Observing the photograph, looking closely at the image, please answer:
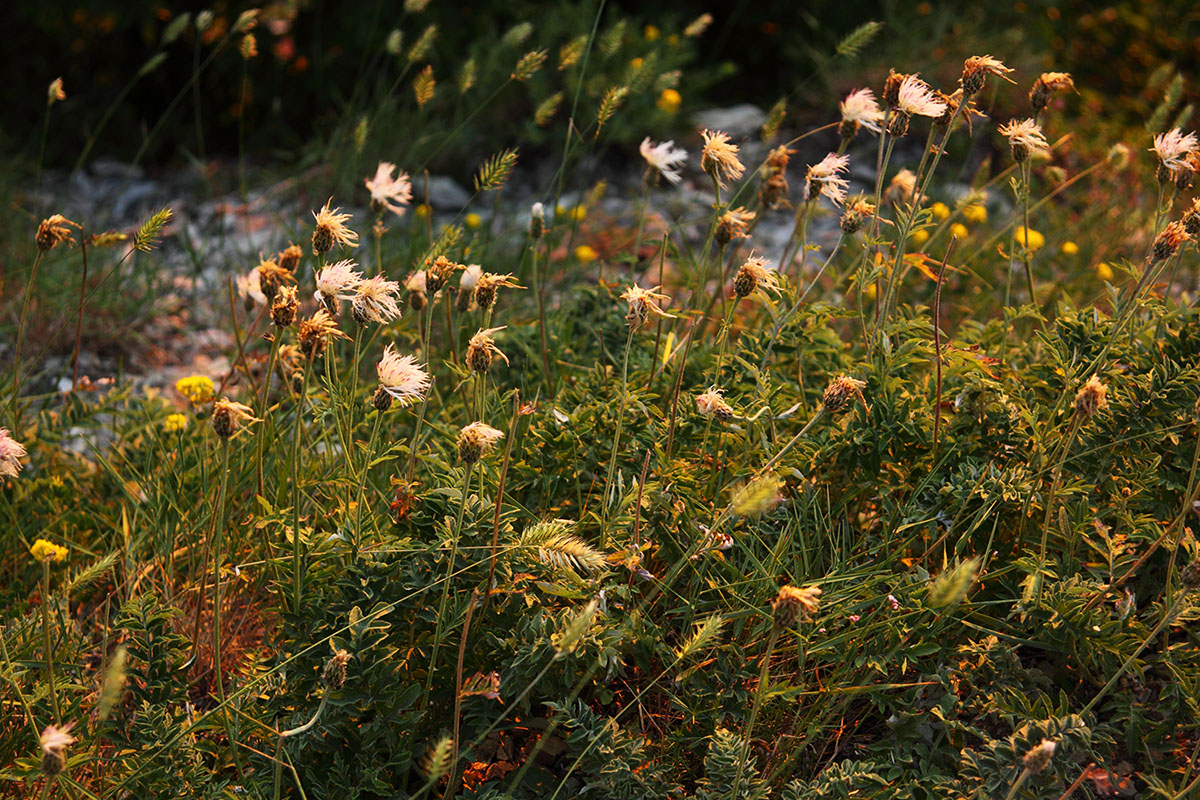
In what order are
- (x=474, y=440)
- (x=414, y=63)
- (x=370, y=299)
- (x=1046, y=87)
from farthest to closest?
(x=414, y=63), (x=1046, y=87), (x=370, y=299), (x=474, y=440)

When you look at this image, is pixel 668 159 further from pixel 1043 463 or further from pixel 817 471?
pixel 1043 463

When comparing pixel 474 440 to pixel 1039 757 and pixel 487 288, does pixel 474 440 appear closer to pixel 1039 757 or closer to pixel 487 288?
pixel 487 288

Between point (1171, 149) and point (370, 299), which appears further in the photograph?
point (1171, 149)

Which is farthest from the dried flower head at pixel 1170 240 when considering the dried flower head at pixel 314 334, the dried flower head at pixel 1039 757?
the dried flower head at pixel 314 334

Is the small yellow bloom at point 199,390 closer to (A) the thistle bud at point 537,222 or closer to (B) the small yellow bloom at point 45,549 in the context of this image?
(B) the small yellow bloom at point 45,549

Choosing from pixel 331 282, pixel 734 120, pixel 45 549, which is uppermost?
pixel 331 282

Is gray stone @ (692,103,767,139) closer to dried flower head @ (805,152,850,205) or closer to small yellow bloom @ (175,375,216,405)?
dried flower head @ (805,152,850,205)

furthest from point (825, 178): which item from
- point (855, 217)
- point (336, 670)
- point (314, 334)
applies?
Result: point (336, 670)

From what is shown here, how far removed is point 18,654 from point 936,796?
4.70ft

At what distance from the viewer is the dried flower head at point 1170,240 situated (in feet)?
5.36

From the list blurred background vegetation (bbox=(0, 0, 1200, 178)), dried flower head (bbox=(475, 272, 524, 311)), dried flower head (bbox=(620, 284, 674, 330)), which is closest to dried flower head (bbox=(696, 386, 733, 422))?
dried flower head (bbox=(620, 284, 674, 330))

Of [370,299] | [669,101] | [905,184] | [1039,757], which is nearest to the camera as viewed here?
[1039,757]

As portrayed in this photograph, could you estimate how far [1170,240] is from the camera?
1636 mm

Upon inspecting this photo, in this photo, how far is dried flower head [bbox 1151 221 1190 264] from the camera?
163 centimetres
